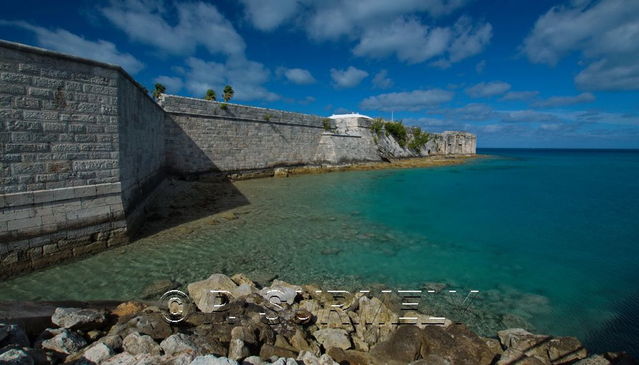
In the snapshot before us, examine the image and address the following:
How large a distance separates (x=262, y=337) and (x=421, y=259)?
4.09 meters

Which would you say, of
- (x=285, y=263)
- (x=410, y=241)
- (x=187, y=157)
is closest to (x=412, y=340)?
(x=285, y=263)

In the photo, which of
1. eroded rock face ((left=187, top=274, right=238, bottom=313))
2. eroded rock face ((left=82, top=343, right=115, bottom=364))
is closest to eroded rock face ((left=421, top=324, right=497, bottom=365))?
eroded rock face ((left=187, top=274, right=238, bottom=313))

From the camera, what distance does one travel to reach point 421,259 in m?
6.10

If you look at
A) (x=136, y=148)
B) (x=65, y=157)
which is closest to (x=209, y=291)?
(x=65, y=157)

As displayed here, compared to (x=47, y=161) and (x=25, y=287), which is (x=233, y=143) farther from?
(x=25, y=287)

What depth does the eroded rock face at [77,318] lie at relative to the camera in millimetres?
2998

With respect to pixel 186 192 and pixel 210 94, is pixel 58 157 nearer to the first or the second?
pixel 186 192

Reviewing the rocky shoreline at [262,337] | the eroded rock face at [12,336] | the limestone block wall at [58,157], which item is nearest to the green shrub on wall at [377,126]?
the limestone block wall at [58,157]

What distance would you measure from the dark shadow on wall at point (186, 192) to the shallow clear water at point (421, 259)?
22.1 inches

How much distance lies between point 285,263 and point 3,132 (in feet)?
16.1

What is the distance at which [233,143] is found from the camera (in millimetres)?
15766

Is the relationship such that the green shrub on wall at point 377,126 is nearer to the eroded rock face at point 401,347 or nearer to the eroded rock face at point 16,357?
the eroded rock face at point 401,347

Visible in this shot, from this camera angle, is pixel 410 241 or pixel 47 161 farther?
pixel 410 241

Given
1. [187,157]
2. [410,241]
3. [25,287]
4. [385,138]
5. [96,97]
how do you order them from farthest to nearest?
[385,138]
[187,157]
[410,241]
[96,97]
[25,287]
